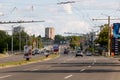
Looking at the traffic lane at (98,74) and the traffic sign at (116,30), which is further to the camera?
the traffic sign at (116,30)

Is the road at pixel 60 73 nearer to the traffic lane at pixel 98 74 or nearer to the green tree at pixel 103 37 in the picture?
the traffic lane at pixel 98 74

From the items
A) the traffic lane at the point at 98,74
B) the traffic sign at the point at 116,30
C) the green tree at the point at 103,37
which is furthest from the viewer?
the green tree at the point at 103,37

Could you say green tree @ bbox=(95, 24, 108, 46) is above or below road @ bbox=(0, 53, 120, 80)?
above

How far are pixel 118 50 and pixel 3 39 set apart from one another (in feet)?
499

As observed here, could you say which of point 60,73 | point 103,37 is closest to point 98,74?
point 60,73

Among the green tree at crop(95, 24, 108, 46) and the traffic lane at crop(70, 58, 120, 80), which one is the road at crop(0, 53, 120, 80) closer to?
the traffic lane at crop(70, 58, 120, 80)

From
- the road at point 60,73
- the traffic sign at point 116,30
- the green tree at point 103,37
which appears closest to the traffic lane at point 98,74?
the road at point 60,73

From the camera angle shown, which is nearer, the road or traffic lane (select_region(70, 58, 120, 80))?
the road

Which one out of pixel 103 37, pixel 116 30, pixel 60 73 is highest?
pixel 116 30

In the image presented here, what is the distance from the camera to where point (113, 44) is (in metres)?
49.8

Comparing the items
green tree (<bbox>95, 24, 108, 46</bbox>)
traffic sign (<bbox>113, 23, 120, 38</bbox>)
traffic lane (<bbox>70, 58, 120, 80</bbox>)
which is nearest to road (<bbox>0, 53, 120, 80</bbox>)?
traffic lane (<bbox>70, 58, 120, 80</bbox>)

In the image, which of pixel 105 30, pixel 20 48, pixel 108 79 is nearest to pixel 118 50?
pixel 108 79

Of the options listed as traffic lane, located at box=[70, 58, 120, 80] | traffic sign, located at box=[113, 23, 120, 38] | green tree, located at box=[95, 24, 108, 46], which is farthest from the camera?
green tree, located at box=[95, 24, 108, 46]

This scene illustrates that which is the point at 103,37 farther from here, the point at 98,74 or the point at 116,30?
the point at 98,74
